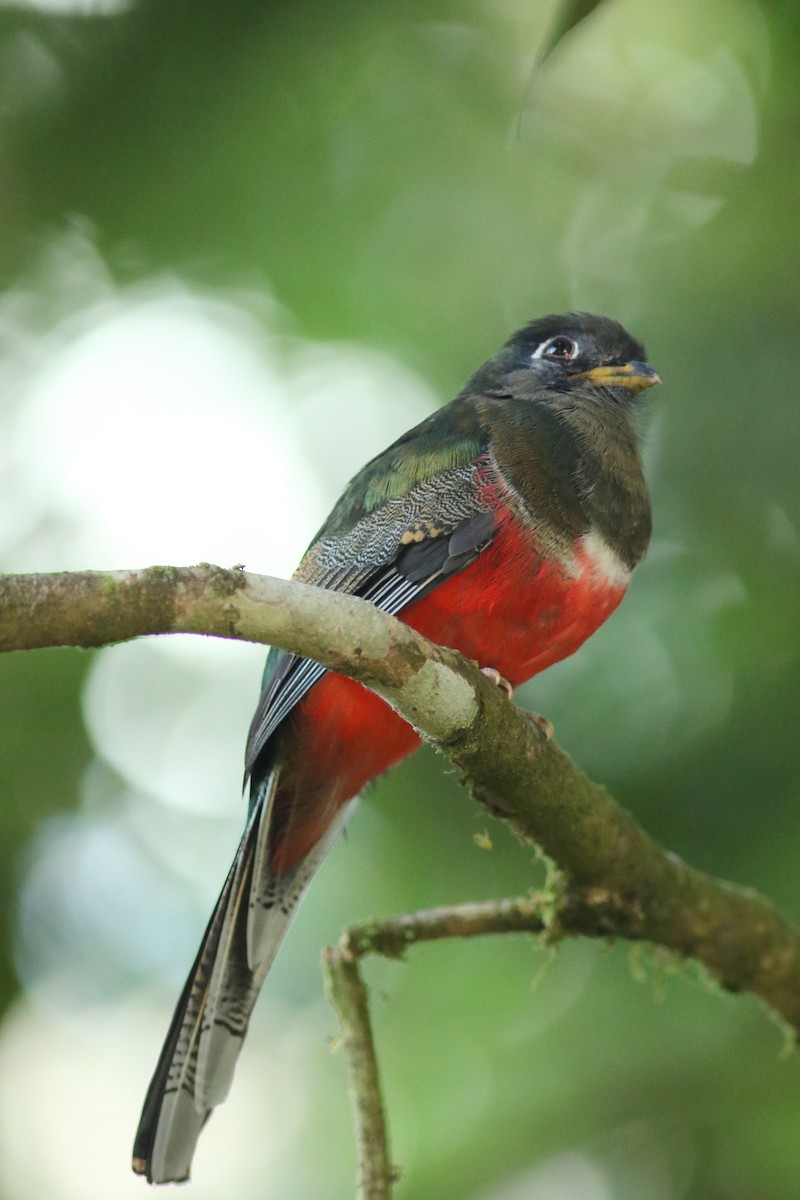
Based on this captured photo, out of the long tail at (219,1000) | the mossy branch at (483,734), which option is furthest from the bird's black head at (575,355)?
the long tail at (219,1000)

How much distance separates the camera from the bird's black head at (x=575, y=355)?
180 inches

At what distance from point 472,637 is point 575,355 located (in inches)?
52.9

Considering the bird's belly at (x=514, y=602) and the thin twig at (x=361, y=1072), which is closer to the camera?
the thin twig at (x=361, y=1072)

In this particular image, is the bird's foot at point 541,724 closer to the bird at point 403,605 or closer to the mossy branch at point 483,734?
the mossy branch at point 483,734

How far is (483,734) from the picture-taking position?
3148 millimetres

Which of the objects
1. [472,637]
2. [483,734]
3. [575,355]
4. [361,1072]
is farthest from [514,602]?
[361,1072]

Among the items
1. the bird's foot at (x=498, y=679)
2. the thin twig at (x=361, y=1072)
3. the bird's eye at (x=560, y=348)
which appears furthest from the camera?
the bird's eye at (x=560, y=348)

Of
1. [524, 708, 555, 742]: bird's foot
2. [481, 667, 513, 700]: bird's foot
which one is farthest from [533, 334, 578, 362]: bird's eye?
[524, 708, 555, 742]: bird's foot

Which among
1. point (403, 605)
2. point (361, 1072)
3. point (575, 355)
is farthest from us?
point (575, 355)

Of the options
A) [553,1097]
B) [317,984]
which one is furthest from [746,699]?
[317,984]

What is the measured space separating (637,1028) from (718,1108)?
1.37ft

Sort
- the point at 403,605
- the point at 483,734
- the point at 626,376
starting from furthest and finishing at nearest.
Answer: the point at 626,376, the point at 403,605, the point at 483,734

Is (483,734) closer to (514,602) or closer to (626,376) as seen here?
(514,602)

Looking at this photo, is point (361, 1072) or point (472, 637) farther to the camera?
point (472, 637)
